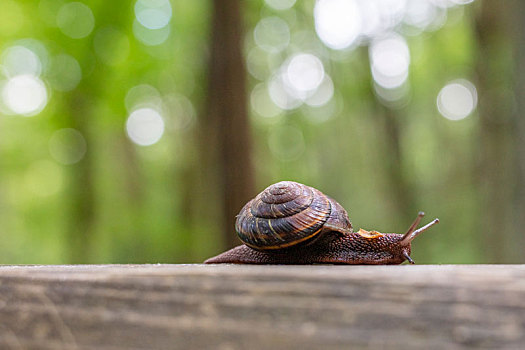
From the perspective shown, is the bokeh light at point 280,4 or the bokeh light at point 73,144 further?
the bokeh light at point 280,4

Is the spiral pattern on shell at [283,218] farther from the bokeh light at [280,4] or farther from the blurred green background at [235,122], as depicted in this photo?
the bokeh light at [280,4]

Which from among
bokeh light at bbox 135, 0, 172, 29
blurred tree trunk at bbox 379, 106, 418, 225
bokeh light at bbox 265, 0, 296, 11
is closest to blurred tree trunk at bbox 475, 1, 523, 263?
blurred tree trunk at bbox 379, 106, 418, 225

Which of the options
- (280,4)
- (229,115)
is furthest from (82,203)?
(280,4)

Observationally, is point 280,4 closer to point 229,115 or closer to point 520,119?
point 229,115

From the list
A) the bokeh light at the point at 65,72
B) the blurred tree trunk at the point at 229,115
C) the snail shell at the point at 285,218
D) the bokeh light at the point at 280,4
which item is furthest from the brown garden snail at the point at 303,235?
the bokeh light at the point at 280,4

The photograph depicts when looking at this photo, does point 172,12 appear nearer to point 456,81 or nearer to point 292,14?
point 292,14

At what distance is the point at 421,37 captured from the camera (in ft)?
52.9

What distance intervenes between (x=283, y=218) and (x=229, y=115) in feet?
16.1

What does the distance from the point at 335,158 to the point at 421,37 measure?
758 cm

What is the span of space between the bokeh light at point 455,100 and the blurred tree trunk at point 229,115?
12.0 m

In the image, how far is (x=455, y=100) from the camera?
1905 centimetres

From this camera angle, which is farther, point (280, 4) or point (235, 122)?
point (280, 4)

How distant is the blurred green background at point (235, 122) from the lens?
7.54 metres

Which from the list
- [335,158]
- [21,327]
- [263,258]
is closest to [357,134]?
[335,158]
